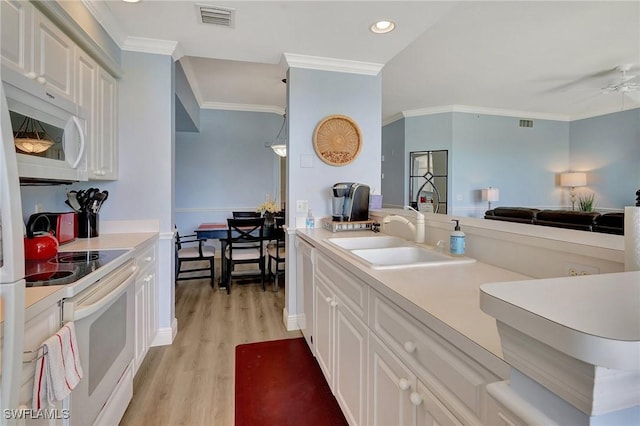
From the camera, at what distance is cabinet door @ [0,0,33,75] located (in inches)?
51.7

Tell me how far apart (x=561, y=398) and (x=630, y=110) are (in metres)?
7.42

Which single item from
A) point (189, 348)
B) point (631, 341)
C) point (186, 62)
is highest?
point (186, 62)

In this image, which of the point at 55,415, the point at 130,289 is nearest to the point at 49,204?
the point at 130,289

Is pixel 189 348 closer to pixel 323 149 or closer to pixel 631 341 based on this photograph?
pixel 323 149

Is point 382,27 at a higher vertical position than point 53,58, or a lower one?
higher

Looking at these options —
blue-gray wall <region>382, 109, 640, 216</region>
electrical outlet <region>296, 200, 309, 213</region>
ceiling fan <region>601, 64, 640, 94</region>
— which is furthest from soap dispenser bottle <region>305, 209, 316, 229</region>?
ceiling fan <region>601, 64, 640, 94</region>

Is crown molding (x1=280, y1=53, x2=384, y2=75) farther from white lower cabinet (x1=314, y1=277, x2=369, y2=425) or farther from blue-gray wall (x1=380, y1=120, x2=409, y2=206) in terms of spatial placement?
blue-gray wall (x1=380, y1=120, x2=409, y2=206)

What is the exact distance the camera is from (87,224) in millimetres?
2230

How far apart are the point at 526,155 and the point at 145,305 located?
6946 millimetres

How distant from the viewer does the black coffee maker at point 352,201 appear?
2598 mm

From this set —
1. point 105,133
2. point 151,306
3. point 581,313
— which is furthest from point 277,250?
point 581,313

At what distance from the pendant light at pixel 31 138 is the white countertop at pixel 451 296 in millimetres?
1537

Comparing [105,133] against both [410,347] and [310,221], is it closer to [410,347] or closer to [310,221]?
[310,221]

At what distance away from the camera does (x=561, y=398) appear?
41 centimetres
